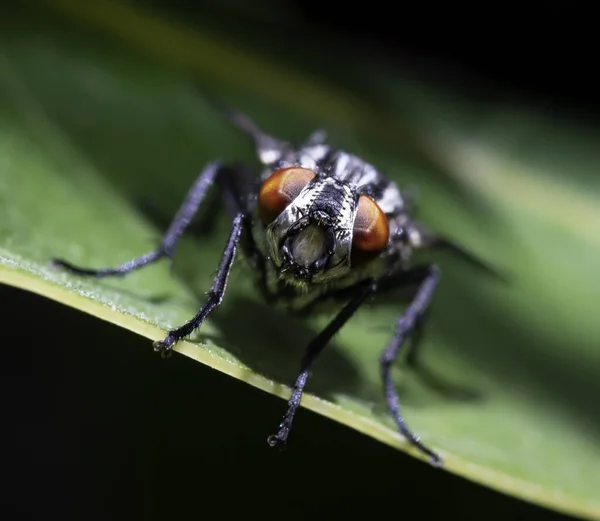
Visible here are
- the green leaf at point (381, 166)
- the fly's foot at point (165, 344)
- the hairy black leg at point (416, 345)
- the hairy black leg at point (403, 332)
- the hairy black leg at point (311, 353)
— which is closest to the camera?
the fly's foot at point (165, 344)

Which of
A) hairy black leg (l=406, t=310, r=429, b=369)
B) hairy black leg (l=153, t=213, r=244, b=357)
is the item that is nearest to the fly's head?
hairy black leg (l=153, t=213, r=244, b=357)

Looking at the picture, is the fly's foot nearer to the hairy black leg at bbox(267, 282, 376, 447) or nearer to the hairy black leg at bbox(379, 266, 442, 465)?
the hairy black leg at bbox(267, 282, 376, 447)

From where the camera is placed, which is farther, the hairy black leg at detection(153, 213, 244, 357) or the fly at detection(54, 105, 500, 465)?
the fly at detection(54, 105, 500, 465)

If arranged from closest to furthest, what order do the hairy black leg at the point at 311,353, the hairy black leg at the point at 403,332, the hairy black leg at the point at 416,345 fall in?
the hairy black leg at the point at 311,353, the hairy black leg at the point at 403,332, the hairy black leg at the point at 416,345

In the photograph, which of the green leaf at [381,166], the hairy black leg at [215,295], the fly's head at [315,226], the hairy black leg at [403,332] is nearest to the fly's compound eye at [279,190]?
the fly's head at [315,226]

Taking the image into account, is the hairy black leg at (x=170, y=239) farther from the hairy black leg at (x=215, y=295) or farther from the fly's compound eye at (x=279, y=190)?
the fly's compound eye at (x=279, y=190)

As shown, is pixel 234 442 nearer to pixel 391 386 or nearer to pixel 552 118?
pixel 391 386
